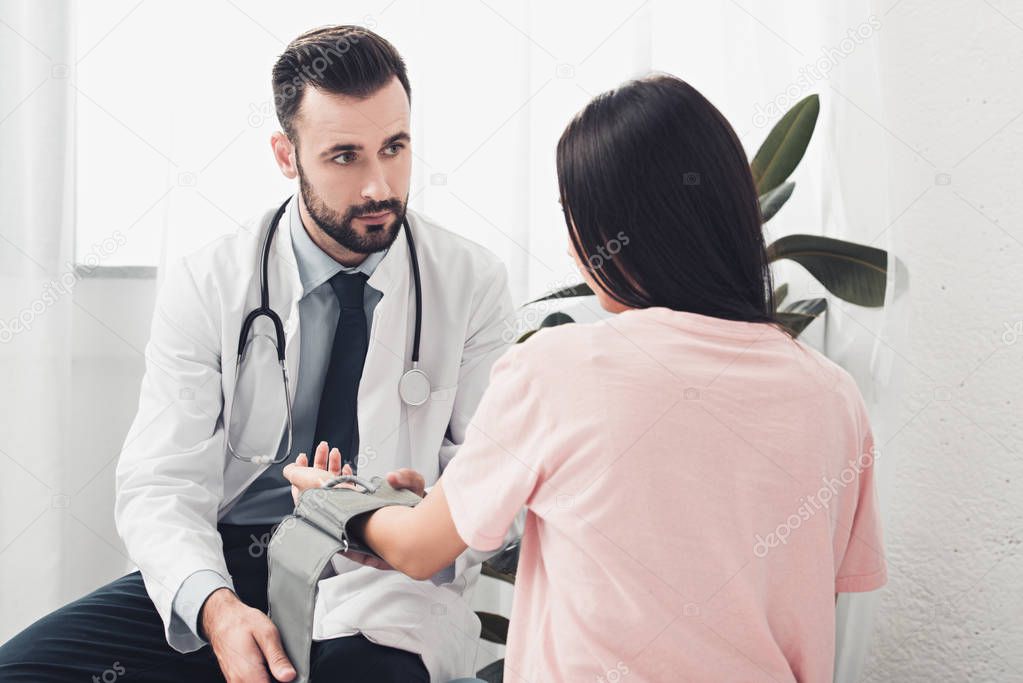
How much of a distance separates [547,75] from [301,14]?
1.66 ft

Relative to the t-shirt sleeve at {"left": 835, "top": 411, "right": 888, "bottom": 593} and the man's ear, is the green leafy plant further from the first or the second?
the man's ear

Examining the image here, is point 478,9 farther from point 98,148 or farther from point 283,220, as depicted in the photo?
point 98,148

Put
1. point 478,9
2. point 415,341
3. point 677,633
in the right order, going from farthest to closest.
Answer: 1. point 478,9
2. point 415,341
3. point 677,633

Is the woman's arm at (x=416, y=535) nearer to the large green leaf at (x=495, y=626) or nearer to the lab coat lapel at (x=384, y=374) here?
the lab coat lapel at (x=384, y=374)

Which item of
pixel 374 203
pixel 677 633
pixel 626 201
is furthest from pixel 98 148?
pixel 677 633

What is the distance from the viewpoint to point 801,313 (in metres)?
1.57

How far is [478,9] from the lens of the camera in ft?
5.69

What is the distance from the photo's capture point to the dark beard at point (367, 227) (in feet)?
4.60

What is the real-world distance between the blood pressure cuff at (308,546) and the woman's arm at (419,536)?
28 millimetres

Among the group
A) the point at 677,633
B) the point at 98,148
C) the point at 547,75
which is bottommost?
the point at 677,633

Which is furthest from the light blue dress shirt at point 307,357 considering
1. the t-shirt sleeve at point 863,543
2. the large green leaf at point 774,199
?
the t-shirt sleeve at point 863,543

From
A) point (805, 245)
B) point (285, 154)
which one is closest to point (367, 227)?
point (285, 154)

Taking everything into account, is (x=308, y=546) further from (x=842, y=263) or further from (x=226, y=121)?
(x=226, y=121)

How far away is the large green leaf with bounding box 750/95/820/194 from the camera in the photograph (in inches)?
56.7
